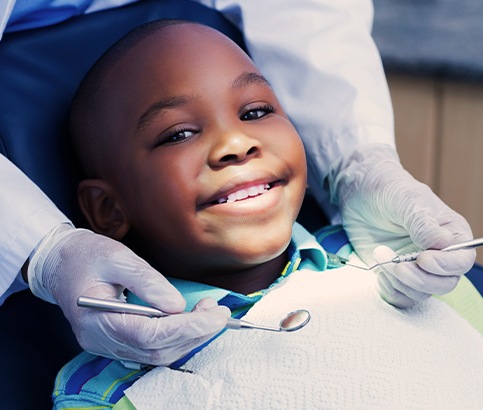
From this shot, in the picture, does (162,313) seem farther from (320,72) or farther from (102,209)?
(320,72)

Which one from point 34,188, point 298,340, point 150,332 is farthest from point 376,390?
point 34,188

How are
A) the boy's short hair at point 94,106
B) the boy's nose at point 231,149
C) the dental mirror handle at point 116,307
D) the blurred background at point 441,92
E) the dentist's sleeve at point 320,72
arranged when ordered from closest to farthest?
1. the dental mirror handle at point 116,307
2. the boy's nose at point 231,149
3. the boy's short hair at point 94,106
4. the dentist's sleeve at point 320,72
5. the blurred background at point 441,92

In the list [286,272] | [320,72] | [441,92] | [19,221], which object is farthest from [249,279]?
[441,92]

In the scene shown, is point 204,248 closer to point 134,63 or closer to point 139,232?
point 139,232

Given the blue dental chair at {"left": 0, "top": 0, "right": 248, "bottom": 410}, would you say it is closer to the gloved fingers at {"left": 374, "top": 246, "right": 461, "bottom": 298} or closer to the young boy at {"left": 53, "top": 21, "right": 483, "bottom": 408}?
the young boy at {"left": 53, "top": 21, "right": 483, "bottom": 408}

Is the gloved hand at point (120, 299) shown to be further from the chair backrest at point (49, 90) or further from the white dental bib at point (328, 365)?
the chair backrest at point (49, 90)

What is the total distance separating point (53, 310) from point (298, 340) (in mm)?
350

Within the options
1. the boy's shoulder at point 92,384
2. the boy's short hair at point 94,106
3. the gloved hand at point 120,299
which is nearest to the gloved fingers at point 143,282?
the gloved hand at point 120,299

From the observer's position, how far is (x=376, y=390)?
901 millimetres

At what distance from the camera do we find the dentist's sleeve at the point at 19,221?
102 cm

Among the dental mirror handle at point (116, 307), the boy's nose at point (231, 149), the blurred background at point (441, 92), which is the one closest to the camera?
the dental mirror handle at point (116, 307)

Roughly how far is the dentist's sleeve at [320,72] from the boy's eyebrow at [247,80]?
0.22 meters

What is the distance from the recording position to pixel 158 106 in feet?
3.43

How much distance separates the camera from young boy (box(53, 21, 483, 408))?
917mm
